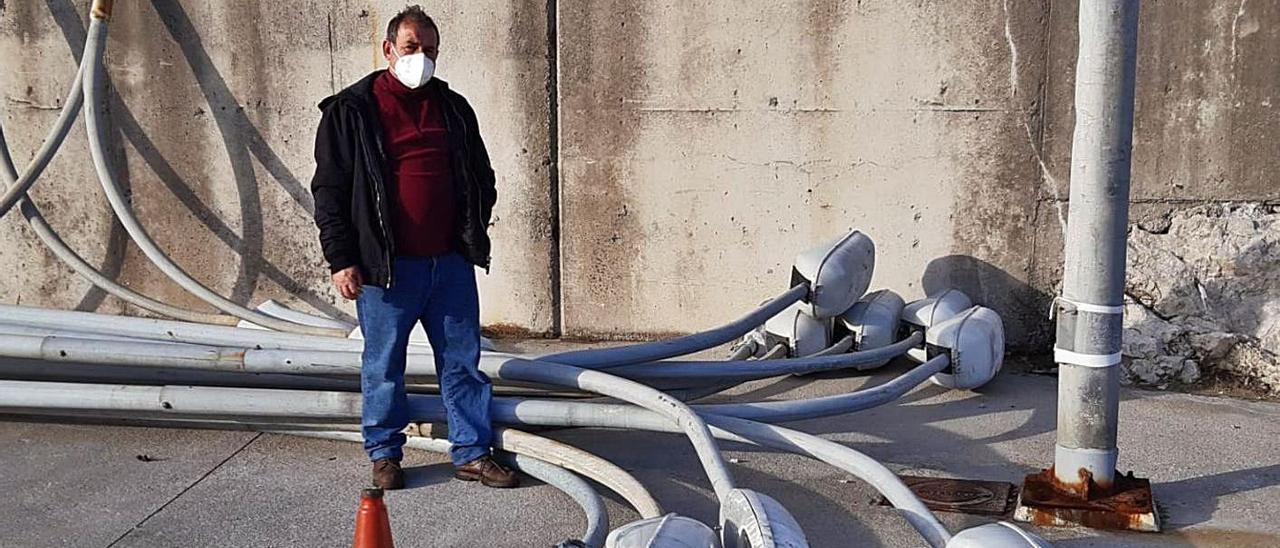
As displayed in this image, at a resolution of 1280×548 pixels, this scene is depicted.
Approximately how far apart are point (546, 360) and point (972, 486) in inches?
53.7

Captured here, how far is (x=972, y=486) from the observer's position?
11.9ft

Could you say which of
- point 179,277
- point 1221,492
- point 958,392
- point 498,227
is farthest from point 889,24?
point 179,277

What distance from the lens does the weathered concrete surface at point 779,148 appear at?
490cm

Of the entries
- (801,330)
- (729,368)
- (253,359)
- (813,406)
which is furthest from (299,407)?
(801,330)

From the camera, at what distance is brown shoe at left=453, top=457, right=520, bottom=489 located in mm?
3656

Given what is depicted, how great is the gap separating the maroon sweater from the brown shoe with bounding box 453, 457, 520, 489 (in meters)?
0.66

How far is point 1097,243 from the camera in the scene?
10.6 ft

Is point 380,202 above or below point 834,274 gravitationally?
above

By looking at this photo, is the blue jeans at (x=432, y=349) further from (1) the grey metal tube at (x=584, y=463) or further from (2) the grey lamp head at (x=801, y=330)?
(2) the grey lamp head at (x=801, y=330)

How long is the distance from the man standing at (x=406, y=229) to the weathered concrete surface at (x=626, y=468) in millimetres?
249

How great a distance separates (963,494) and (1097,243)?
85cm

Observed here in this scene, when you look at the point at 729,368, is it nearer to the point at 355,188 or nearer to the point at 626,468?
the point at 626,468

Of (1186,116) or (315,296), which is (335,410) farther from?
(1186,116)

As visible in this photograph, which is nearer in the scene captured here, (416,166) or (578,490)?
(578,490)
